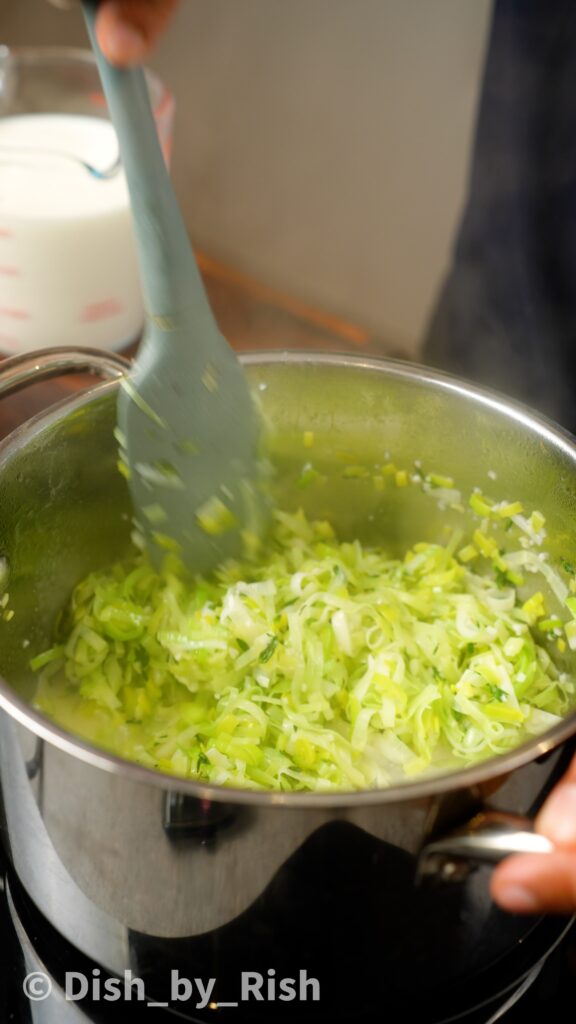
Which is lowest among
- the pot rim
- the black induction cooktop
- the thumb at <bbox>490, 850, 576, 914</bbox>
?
the black induction cooktop

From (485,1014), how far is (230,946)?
0.76 ft

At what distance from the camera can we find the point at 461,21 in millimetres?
1755

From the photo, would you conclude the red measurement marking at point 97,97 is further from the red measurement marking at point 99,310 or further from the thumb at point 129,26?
the thumb at point 129,26

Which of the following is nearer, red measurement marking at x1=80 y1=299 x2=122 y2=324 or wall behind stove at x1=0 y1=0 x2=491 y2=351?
red measurement marking at x1=80 y1=299 x2=122 y2=324

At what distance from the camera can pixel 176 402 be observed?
91 centimetres

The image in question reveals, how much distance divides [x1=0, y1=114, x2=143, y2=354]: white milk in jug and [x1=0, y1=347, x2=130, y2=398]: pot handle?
1.20 feet

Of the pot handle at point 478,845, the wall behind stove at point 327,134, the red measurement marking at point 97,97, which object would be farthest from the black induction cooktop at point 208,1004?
the wall behind stove at point 327,134

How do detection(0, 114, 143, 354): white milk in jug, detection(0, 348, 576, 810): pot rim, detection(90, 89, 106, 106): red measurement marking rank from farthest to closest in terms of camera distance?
detection(90, 89, 106, 106): red measurement marking, detection(0, 114, 143, 354): white milk in jug, detection(0, 348, 576, 810): pot rim

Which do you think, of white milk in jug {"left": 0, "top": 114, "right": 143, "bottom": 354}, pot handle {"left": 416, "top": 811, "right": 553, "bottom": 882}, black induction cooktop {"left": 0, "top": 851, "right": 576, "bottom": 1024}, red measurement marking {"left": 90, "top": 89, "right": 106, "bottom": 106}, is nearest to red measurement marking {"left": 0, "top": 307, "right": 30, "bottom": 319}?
white milk in jug {"left": 0, "top": 114, "right": 143, "bottom": 354}

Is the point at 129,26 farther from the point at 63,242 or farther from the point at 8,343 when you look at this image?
the point at 8,343

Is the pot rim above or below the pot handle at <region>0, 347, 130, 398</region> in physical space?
below

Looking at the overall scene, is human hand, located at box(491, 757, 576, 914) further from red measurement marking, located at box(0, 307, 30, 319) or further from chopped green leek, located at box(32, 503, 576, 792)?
red measurement marking, located at box(0, 307, 30, 319)

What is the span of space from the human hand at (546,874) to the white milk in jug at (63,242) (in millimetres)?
937

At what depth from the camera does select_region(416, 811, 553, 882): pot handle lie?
0.61 metres
